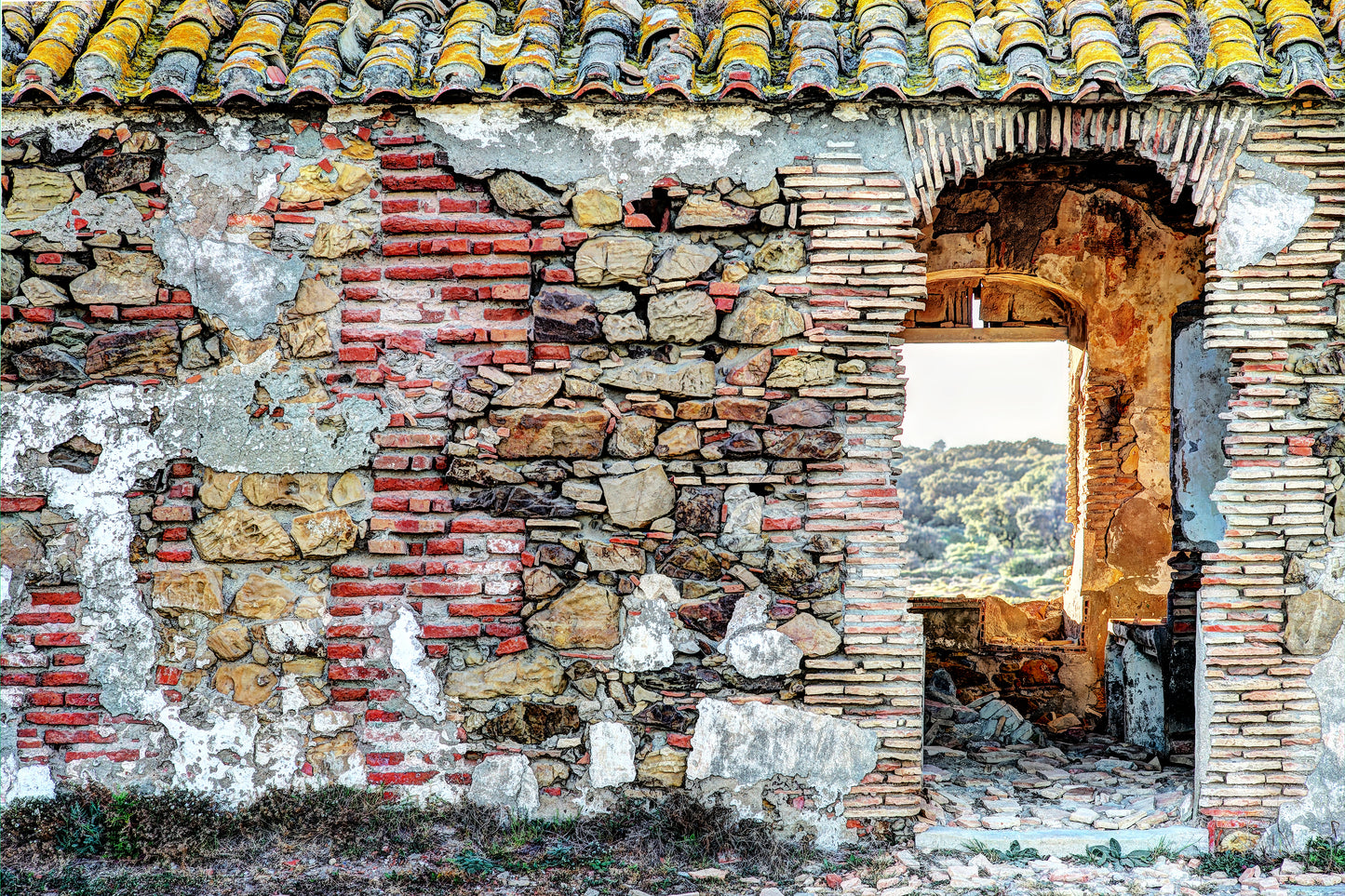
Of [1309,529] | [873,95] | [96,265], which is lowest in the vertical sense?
[1309,529]

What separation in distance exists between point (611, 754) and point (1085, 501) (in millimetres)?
4243

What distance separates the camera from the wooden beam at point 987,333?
23.2 feet

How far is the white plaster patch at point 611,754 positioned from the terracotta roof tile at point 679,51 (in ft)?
8.92

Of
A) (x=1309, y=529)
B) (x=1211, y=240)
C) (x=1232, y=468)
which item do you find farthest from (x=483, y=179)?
(x=1309, y=529)

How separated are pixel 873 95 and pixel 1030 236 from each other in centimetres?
286

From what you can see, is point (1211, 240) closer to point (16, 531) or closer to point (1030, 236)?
point (1030, 236)

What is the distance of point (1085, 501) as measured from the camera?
6848 millimetres

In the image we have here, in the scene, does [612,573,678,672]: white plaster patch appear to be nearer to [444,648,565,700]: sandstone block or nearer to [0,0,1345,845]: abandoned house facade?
[0,0,1345,845]: abandoned house facade

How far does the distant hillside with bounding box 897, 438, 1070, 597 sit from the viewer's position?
467 inches

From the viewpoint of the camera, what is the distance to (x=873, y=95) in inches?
161

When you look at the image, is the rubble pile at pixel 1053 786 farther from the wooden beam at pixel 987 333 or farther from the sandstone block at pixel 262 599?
the sandstone block at pixel 262 599

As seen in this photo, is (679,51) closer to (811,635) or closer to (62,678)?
(811,635)

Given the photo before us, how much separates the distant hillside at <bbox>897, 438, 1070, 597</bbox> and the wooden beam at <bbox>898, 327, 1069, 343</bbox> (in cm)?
351

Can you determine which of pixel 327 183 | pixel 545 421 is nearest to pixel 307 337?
pixel 327 183
